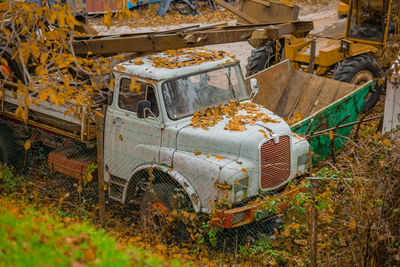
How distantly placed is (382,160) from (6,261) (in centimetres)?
397

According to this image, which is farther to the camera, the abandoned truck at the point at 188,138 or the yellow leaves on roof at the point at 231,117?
→ the yellow leaves on roof at the point at 231,117

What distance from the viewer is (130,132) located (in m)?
6.82

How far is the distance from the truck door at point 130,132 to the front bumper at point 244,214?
1299mm

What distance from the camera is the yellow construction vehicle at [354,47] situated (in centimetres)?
1071

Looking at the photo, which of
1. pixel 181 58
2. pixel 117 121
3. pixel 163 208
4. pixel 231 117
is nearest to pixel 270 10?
pixel 181 58

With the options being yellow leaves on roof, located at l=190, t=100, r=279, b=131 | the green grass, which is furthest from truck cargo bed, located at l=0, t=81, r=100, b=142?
the green grass

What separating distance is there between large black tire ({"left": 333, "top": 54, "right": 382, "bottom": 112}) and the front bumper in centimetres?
541

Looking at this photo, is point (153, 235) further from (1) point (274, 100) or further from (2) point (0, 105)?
(1) point (274, 100)

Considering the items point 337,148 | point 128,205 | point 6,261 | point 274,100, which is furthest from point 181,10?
point 6,261

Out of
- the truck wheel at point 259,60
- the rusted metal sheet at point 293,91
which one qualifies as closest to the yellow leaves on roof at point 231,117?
the rusted metal sheet at point 293,91

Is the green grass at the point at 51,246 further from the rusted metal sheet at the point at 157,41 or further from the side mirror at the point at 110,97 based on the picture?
the rusted metal sheet at the point at 157,41

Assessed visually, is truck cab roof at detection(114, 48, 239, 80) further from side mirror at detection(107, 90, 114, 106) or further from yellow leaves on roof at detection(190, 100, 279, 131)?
yellow leaves on roof at detection(190, 100, 279, 131)

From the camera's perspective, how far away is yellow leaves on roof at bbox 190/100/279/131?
6.45m

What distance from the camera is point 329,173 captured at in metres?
5.59
